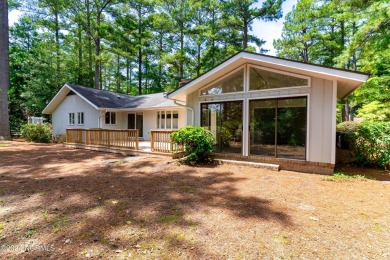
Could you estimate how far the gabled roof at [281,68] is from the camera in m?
5.55

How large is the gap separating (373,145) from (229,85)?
5244mm

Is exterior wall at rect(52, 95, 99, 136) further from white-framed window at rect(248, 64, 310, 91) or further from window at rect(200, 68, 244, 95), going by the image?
white-framed window at rect(248, 64, 310, 91)

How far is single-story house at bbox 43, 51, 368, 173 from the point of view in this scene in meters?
6.06

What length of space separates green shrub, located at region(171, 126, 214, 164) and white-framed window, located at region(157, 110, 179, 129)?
238 inches

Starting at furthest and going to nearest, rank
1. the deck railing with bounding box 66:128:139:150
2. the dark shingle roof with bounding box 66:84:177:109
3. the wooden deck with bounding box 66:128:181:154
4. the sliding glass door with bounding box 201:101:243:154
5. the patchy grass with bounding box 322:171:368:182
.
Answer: the dark shingle roof with bounding box 66:84:177:109 < the deck railing with bounding box 66:128:139:150 < the wooden deck with bounding box 66:128:181:154 < the sliding glass door with bounding box 201:101:243:154 < the patchy grass with bounding box 322:171:368:182

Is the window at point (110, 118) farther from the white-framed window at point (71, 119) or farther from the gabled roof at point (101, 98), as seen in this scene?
the white-framed window at point (71, 119)

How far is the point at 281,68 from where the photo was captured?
6668mm

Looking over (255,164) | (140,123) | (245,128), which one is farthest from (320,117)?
(140,123)

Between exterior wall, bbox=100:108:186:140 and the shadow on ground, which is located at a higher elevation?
exterior wall, bbox=100:108:186:140

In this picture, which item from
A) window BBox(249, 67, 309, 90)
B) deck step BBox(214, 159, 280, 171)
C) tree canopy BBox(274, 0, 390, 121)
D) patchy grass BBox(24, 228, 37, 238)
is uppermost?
tree canopy BBox(274, 0, 390, 121)

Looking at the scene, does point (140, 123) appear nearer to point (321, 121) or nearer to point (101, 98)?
point (101, 98)

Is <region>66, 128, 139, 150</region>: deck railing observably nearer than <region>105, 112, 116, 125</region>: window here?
Yes

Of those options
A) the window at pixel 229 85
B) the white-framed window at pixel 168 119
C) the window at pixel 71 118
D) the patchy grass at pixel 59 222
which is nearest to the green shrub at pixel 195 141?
the window at pixel 229 85

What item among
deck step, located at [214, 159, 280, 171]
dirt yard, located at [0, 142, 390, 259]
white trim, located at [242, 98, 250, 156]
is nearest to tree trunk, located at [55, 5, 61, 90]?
dirt yard, located at [0, 142, 390, 259]
